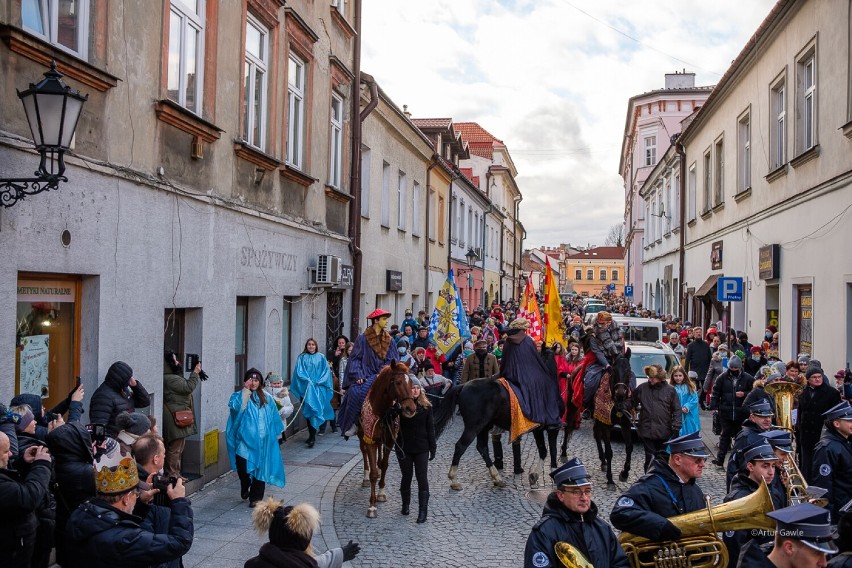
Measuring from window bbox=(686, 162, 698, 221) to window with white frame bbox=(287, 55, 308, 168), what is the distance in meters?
17.2

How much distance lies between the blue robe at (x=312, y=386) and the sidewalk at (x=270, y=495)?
22.3 inches

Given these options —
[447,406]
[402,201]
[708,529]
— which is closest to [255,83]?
[447,406]

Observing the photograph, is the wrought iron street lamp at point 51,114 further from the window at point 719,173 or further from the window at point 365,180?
the window at point 719,173

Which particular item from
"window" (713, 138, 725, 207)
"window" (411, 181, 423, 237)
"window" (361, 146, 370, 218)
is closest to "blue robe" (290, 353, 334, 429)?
"window" (361, 146, 370, 218)

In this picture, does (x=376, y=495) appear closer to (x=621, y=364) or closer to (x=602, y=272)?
(x=621, y=364)

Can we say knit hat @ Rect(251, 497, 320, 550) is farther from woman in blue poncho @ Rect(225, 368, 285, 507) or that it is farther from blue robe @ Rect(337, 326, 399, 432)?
blue robe @ Rect(337, 326, 399, 432)

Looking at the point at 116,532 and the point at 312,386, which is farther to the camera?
the point at 312,386

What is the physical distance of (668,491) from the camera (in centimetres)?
472

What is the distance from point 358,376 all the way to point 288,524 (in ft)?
20.4

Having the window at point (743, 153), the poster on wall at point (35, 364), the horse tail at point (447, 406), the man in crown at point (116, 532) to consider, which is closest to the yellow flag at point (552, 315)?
the horse tail at point (447, 406)

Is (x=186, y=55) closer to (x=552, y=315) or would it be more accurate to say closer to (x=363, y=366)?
(x=363, y=366)

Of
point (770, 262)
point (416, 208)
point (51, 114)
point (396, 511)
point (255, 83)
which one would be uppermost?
point (255, 83)

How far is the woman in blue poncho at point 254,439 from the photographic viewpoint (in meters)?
8.38

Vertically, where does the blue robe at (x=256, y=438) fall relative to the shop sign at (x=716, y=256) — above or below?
below
